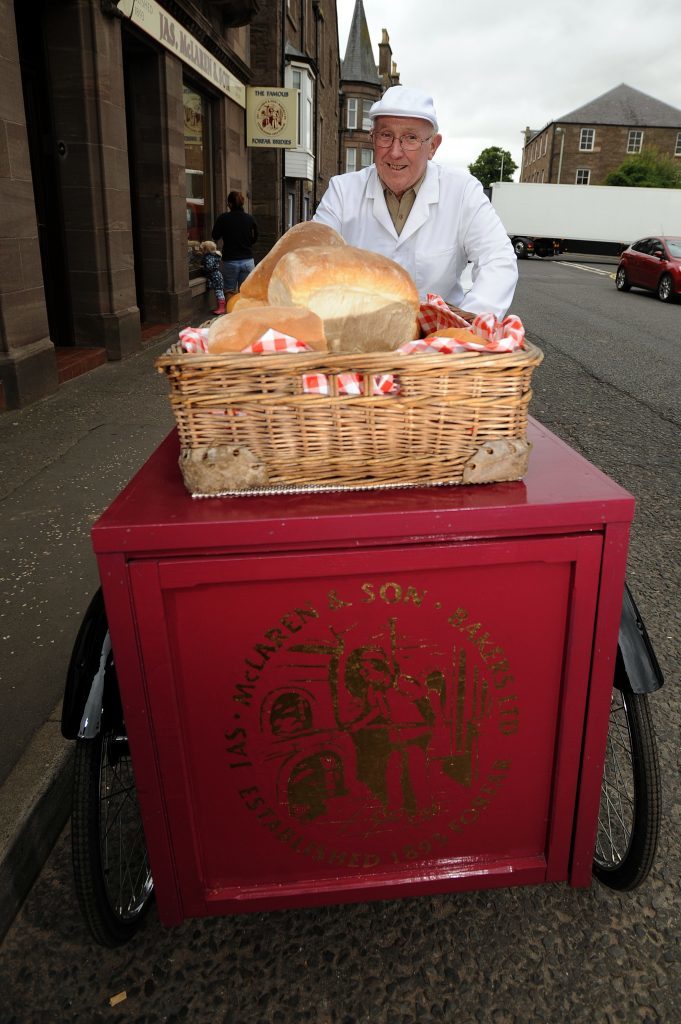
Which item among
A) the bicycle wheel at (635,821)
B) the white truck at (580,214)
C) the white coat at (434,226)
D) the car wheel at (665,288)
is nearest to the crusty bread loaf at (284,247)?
the white coat at (434,226)

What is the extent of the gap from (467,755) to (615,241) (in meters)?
39.4

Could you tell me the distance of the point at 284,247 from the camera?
1.98 m

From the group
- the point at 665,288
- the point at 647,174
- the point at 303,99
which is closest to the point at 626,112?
the point at 647,174

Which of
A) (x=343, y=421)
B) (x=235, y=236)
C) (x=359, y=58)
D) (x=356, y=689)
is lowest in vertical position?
(x=356, y=689)

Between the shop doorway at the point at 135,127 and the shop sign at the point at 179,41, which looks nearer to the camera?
the shop sign at the point at 179,41

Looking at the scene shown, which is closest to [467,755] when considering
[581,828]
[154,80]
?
[581,828]

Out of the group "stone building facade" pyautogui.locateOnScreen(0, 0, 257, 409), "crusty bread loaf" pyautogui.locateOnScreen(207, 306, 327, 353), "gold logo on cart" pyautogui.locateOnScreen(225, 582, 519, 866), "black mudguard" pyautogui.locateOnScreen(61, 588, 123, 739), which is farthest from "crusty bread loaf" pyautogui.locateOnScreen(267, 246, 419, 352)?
"stone building facade" pyautogui.locateOnScreen(0, 0, 257, 409)

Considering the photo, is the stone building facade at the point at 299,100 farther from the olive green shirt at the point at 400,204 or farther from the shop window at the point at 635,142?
the shop window at the point at 635,142

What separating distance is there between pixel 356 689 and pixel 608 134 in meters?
75.3

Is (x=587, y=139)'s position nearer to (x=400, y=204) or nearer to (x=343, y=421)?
(x=400, y=204)

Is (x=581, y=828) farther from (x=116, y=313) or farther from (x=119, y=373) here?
(x=116, y=313)

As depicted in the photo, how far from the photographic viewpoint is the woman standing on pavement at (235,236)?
1125 cm

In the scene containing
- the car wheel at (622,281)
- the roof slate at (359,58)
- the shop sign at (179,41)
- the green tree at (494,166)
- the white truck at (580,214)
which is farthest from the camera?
the green tree at (494,166)

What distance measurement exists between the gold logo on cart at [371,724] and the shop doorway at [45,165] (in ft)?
25.4
